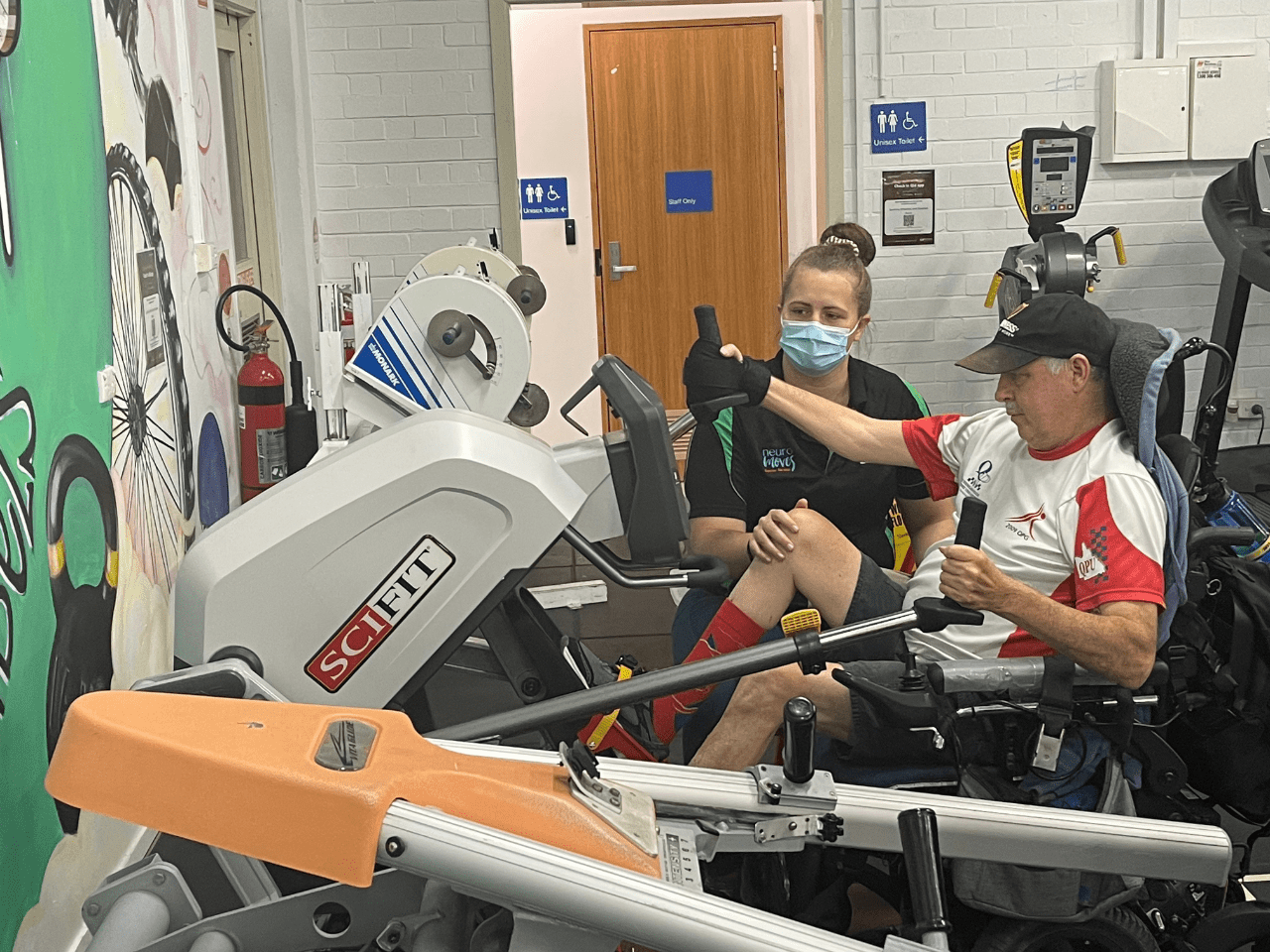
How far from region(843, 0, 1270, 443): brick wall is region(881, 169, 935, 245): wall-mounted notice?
0.04m

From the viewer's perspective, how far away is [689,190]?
654 centimetres

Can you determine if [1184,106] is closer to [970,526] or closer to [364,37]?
[364,37]

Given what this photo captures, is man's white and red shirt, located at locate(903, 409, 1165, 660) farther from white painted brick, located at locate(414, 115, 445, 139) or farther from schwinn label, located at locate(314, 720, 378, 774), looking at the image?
white painted brick, located at locate(414, 115, 445, 139)

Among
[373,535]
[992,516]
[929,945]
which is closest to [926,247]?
[992,516]

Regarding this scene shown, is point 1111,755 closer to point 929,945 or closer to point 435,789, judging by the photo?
point 929,945

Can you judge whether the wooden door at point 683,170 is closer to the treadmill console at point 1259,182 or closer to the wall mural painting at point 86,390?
the treadmill console at point 1259,182

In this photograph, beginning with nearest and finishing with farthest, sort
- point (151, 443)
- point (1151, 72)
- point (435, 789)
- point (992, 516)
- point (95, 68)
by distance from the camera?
point (435, 789) < point (992, 516) < point (95, 68) < point (151, 443) < point (1151, 72)

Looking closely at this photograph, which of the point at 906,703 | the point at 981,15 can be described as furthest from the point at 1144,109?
the point at 906,703

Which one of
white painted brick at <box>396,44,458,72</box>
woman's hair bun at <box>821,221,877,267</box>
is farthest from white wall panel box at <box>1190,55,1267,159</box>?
white painted brick at <box>396,44,458,72</box>

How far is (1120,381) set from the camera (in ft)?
6.78

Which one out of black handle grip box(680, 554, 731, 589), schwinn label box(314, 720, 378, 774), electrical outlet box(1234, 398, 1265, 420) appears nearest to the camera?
schwinn label box(314, 720, 378, 774)

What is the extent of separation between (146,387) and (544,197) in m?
3.75

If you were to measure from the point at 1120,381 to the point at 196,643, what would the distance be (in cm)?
152

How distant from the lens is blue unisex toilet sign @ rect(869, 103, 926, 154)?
5.39 m
